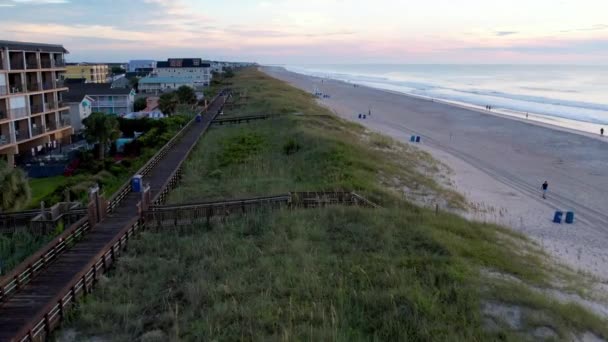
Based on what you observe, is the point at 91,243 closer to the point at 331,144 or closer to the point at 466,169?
the point at 331,144

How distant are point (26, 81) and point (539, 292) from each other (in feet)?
120

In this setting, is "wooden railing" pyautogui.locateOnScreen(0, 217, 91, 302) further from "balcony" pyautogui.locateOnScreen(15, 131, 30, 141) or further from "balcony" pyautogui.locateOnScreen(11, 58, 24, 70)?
"balcony" pyautogui.locateOnScreen(11, 58, 24, 70)

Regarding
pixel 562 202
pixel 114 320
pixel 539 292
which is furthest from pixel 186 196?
pixel 562 202

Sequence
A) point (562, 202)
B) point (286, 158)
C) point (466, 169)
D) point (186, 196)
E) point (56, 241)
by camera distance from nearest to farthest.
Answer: point (56, 241)
point (186, 196)
point (562, 202)
point (286, 158)
point (466, 169)

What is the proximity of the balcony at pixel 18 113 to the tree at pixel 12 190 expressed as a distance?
1860 centimetres

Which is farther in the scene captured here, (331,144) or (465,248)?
(331,144)

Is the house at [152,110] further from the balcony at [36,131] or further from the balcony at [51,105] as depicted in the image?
the balcony at [36,131]

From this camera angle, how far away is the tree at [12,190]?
52.7 ft

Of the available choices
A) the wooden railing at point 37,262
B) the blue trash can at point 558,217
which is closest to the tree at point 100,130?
the wooden railing at point 37,262

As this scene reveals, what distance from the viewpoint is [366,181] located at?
69.5 ft

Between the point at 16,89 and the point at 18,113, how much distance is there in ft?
5.52

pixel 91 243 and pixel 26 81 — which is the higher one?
pixel 26 81

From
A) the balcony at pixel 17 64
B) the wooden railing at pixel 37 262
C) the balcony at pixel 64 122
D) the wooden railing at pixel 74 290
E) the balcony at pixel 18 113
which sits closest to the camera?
the wooden railing at pixel 74 290

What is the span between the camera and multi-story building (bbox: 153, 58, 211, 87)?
105906 millimetres
